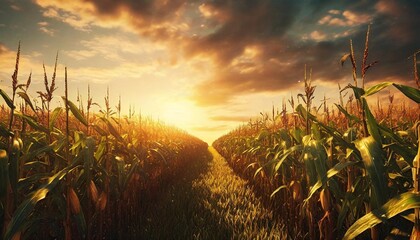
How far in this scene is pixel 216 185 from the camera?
243 inches

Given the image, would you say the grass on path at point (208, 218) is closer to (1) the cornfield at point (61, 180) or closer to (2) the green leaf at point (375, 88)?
(1) the cornfield at point (61, 180)

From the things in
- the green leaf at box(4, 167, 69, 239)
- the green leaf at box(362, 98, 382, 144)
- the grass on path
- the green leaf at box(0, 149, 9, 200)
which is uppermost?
the green leaf at box(362, 98, 382, 144)

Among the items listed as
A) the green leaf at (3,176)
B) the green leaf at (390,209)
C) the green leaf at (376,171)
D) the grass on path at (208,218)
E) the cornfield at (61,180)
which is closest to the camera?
the green leaf at (390,209)

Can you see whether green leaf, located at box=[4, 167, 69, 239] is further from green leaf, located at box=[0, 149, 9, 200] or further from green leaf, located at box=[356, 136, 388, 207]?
green leaf, located at box=[356, 136, 388, 207]

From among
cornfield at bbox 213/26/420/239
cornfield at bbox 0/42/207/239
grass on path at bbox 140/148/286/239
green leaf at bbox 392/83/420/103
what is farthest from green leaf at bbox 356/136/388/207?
grass on path at bbox 140/148/286/239

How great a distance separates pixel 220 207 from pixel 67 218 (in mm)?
2658

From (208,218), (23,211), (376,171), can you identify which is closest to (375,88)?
(376,171)

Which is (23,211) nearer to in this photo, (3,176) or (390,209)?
(3,176)

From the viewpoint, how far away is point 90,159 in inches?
78.2

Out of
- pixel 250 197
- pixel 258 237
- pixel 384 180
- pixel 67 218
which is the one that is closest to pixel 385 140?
pixel 384 180

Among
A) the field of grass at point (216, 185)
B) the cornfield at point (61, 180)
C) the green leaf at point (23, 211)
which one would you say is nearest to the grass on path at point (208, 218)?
the field of grass at point (216, 185)

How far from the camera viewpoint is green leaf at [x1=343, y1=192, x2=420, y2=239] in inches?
50.7

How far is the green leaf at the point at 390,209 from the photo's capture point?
1.29 metres

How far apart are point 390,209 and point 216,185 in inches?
196
